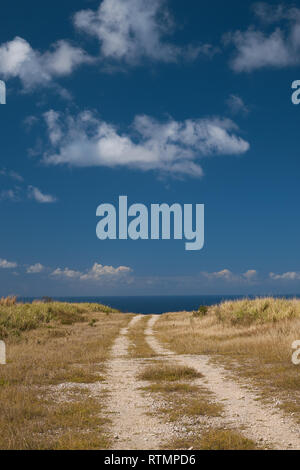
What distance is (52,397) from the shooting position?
1262 cm

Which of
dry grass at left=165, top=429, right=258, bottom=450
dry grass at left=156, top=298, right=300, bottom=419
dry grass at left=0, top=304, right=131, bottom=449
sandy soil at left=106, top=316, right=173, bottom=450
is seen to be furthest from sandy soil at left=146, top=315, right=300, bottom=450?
dry grass at left=0, top=304, right=131, bottom=449

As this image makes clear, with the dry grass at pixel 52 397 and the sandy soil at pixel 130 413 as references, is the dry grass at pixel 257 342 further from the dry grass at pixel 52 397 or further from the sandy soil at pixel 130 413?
the dry grass at pixel 52 397

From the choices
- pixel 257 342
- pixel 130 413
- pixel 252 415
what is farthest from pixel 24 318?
pixel 252 415

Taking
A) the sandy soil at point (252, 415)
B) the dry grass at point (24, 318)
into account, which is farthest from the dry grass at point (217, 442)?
the dry grass at point (24, 318)

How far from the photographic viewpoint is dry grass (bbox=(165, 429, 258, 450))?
826cm

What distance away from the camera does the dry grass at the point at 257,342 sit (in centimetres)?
1377

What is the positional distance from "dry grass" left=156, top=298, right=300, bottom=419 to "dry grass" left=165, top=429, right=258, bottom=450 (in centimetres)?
256

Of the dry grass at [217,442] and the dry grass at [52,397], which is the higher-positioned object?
the dry grass at [217,442]

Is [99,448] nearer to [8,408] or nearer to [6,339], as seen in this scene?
[8,408]

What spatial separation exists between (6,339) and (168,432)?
2003 cm

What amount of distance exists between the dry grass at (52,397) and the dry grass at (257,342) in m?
5.06

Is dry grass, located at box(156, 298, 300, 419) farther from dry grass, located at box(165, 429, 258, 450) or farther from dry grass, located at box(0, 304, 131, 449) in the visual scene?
dry grass, located at box(0, 304, 131, 449)

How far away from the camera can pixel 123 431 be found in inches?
368
